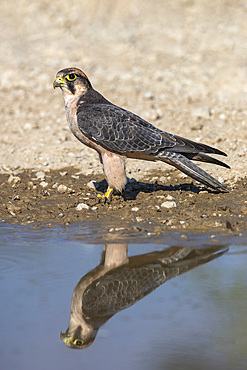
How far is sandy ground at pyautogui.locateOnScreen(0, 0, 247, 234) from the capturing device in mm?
9227

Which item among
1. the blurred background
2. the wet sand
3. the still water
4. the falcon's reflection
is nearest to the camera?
the still water

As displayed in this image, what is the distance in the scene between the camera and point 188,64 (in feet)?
45.5

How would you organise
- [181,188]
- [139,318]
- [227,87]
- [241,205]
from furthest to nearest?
[227,87] < [181,188] < [241,205] < [139,318]

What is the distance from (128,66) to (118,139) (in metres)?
6.91

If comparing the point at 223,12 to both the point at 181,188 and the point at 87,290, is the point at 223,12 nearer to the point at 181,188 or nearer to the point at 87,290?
the point at 181,188

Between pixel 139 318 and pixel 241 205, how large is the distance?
11.1 ft

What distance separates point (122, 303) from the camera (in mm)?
4586

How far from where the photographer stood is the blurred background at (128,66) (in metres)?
10.4

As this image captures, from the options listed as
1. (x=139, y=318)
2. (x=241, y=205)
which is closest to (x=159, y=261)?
(x=139, y=318)

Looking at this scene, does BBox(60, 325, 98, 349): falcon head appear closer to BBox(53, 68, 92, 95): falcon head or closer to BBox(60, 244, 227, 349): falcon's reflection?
BBox(60, 244, 227, 349): falcon's reflection

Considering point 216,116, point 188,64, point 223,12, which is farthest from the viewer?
point 223,12

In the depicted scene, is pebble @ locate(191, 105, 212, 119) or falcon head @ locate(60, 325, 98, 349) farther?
pebble @ locate(191, 105, 212, 119)

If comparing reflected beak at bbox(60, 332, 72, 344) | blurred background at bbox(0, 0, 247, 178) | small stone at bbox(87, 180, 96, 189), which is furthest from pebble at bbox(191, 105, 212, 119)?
reflected beak at bbox(60, 332, 72, 344)

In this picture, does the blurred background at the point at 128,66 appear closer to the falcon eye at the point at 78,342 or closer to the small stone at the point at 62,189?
the small stone at the point at 62,189
